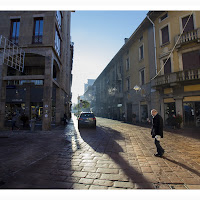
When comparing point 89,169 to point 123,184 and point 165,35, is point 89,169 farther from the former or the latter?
point 165,35

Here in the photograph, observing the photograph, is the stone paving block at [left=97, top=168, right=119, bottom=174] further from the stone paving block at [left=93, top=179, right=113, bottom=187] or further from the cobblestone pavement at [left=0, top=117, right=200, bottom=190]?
the stone paving block at [left=93, top=179, right=113, bottom=187]

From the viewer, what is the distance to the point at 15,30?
39.4 feet

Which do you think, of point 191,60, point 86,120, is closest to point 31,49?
point 86,120

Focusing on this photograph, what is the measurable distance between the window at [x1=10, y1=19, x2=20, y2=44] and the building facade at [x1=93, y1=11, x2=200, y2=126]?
46.0 feet

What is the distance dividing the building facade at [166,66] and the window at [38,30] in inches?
469

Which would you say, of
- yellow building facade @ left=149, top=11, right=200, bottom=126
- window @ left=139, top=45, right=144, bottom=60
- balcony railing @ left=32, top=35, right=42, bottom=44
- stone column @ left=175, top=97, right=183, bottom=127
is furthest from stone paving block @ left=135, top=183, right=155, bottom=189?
window @ left=139, top=45, right=144, bottom=60

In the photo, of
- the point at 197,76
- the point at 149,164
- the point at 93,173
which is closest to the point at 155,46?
the point at 197,76

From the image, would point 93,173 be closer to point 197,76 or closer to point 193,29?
point 197,76

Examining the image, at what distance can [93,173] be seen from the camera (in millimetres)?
2918

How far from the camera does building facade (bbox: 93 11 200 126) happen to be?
11234mm

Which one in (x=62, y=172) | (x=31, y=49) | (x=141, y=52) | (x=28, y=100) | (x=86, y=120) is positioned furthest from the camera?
(x=141, y=52)

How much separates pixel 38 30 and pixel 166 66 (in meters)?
14.1

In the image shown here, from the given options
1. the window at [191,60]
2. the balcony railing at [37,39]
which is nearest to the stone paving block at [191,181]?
the window at [191,60]
